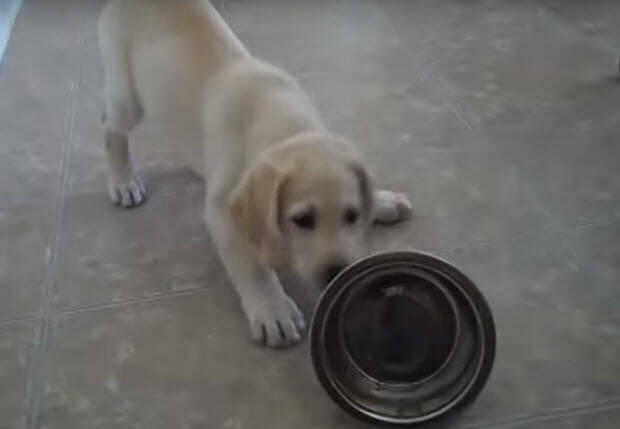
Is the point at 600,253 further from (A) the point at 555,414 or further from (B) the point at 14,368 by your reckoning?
(B) the point at 14,368

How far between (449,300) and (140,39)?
1.04 meters

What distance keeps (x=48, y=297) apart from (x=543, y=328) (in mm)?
1037

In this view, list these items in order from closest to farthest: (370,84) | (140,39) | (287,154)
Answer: (287,154) → (140,39) → (370,84)

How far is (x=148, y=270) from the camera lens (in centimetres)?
197

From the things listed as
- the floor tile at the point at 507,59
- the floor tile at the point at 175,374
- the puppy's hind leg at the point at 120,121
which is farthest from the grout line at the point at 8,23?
the floor tile at the point at 175,374

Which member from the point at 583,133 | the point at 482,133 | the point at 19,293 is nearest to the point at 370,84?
the point at 482,133

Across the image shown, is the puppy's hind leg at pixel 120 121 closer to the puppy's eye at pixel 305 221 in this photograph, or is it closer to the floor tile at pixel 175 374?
the floor tile at pixel 175 374

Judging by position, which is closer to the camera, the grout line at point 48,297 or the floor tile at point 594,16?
the grout line at point 48,297

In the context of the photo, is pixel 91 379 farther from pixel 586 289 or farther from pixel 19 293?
pixel 586 289

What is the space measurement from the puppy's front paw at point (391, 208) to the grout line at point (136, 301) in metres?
0.42

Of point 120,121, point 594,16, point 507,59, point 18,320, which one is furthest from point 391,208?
point 594,16

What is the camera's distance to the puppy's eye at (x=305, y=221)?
5.21ft

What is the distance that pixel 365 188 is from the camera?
5.41 ft

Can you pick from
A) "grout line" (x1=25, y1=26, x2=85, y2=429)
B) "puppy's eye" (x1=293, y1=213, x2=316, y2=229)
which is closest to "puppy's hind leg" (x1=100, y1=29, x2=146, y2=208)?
"grout line" (x1=25, y1=26, x2=85, y2=429)
